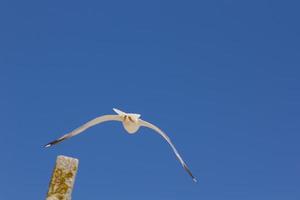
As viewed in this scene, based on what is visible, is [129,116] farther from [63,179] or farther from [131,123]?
[63,179]

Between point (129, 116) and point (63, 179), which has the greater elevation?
point (129, 116)

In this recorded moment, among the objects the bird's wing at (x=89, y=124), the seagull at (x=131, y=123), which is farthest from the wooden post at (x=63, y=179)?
the seagull at (x=131, y=123)

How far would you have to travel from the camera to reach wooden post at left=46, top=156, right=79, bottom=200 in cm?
1831

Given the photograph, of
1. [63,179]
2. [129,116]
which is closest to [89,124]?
[129,116]

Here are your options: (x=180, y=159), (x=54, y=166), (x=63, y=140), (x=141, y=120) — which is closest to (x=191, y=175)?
(x=180, y=159)

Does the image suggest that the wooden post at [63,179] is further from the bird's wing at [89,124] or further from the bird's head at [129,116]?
the bird's head at [129,116]

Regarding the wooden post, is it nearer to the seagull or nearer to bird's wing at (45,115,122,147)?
bird's wing at (45,115,122,147)

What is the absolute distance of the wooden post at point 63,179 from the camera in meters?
18.3

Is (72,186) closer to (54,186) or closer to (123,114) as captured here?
(54,186)

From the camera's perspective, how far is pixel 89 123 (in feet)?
77.8

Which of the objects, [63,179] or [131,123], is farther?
[131,123]

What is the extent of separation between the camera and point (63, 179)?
18.5 metres

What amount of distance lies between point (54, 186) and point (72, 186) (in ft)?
1.80

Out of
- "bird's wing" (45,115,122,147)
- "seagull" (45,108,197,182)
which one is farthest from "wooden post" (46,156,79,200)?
"seagull" (45,108,197,182)
